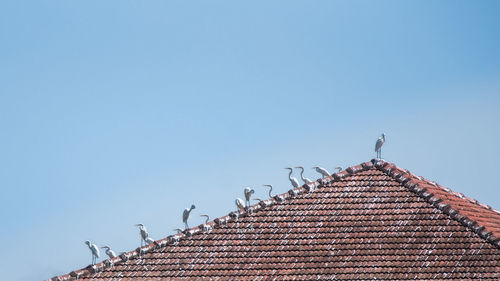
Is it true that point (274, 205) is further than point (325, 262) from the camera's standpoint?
Yes

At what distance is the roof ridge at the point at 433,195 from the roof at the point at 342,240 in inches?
1.2

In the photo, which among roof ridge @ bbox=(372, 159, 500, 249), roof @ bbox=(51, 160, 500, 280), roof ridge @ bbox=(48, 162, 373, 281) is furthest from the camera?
roof ridge @ bbox=(48, 162, 373, 281)

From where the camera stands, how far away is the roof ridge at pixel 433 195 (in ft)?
150

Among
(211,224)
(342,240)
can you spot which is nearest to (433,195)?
(342,240)

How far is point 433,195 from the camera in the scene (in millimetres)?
47719

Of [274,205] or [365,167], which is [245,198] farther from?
[365,167]

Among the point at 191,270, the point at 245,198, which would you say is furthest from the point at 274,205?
the point at 191,270

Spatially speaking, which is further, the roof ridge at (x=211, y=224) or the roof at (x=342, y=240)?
the roof ridge at (x=211, y=224)

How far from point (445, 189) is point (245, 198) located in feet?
21.3

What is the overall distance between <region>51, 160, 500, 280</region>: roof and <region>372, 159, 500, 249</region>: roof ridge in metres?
0.03

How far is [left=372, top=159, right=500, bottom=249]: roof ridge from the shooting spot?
150 ft

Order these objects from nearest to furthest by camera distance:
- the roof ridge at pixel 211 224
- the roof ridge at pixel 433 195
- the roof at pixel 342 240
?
the roof at pixel 342 240
the roof ridge at pixel 433 195
the roof ridge at pixel 211 224

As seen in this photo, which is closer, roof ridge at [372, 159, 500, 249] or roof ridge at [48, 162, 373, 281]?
roof ridge at [372, 159, 500, 249]

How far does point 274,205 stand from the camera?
4881 cm
